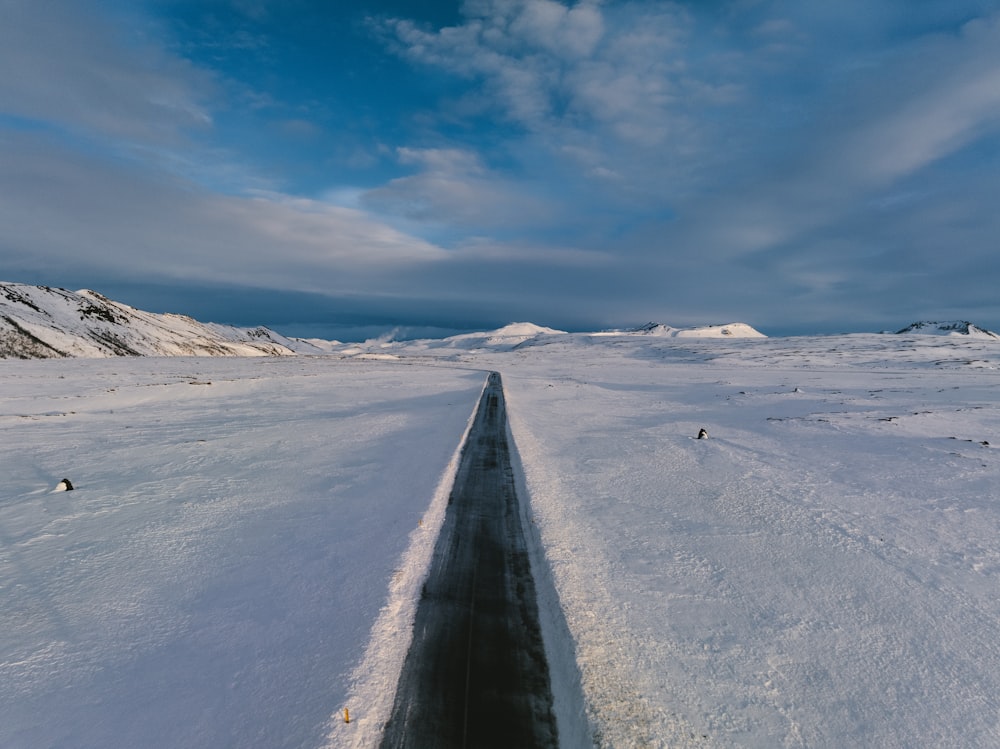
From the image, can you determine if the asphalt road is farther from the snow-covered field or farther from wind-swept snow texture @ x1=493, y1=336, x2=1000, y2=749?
wind-swept snow texture @ x1=493, y1=336, x2=1000, y2=749

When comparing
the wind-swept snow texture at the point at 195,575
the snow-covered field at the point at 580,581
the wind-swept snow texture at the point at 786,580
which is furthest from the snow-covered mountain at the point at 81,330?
the wind-swept snow texture at the point at 786,580

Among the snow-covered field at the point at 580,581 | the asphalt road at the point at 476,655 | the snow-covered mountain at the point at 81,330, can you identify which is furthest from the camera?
the snow-covered mountain at the point at 81,330

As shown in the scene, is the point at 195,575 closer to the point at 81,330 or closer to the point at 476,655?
the point at 476,655

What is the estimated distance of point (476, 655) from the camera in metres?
6.83

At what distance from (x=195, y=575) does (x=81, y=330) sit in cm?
16393

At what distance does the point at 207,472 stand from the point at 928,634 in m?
19.0

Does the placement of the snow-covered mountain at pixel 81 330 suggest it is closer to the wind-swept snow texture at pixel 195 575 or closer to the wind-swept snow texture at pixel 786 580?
the wind-swept snow texture at pixel 195 575

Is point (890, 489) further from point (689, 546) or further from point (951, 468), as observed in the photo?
point (689, 546)

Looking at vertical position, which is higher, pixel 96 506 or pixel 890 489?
pixel 890 489

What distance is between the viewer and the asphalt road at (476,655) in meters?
5.57

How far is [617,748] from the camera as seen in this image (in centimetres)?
527

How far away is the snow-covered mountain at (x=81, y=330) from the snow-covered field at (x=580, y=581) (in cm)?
12570

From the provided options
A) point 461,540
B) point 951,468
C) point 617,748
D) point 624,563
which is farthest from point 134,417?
point 951,468

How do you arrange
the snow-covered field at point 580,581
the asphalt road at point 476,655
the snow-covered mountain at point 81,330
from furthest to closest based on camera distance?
the snow-covered mountain at point 81,330 < the snow-covered field at point 580,581 < the asphalt road at point 476,655
